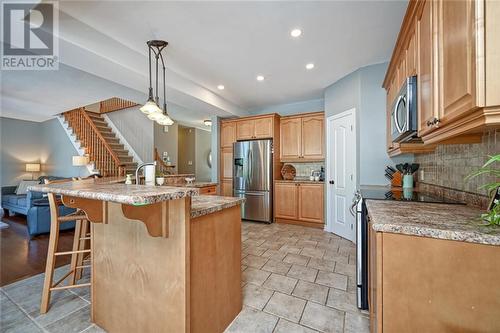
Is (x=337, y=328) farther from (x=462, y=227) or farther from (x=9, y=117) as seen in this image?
(x=9, y=117)

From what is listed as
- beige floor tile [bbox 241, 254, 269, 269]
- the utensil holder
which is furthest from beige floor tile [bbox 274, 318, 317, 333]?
the utensil holder

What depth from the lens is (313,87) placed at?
3.99 metres

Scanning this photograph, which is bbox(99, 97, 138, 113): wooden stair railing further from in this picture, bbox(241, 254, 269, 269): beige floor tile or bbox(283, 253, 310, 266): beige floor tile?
bbox(283, 253, 310, 266): beige floor tile

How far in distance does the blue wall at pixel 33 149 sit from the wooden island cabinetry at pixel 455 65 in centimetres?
761

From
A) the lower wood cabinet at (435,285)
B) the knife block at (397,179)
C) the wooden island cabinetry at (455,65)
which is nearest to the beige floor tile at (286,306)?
the lower wood cabinet at (435,285)

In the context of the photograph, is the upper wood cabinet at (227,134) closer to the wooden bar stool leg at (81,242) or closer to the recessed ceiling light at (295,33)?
the recessed ceiling light at (295,33)

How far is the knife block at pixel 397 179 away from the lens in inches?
108

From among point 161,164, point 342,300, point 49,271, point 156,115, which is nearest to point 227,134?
point 156,115

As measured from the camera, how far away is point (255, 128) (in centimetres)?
471

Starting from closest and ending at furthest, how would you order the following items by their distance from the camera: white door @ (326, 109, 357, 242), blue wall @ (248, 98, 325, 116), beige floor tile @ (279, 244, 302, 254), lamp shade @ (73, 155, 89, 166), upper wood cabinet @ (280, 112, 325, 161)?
beige floor tile @ (279, 244, 302, 254) < white door @ (326, 109, 357, 242) < upper wood cabinet @ (280, 112, 325, 161) < blue wall @ (248, 98, 325, 116) < lamp shade @ (73, 155, 89, 166)

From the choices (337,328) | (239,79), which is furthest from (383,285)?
(239,79)

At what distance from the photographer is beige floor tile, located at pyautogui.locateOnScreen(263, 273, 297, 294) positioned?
2.05 metres

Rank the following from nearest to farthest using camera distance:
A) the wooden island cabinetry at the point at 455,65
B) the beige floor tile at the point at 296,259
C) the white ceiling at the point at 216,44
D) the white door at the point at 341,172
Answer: the wooden island cabinetry at the point at 455,65, the white ceiling at the point at 216,44, the beige floor tile at the point at 296,259, the white door at the point at 341,172

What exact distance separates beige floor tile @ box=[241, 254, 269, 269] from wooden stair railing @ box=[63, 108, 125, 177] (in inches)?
180
